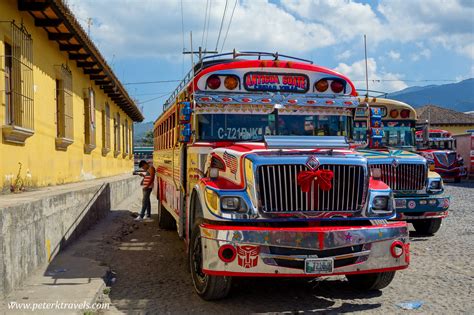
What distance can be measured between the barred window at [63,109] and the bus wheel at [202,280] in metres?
7.47

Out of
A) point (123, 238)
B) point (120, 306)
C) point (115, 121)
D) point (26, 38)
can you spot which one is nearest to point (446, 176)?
point (115, 121)

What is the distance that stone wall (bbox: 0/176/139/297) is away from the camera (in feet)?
17.9

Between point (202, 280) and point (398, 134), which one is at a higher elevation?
point (398, 134)

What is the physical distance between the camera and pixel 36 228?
664cm

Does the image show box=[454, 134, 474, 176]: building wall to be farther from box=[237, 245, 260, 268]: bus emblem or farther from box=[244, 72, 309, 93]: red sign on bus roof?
box=[237, 245, 260, 268]: bus emblem

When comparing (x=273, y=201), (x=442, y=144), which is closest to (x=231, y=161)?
(x=273, y=201)

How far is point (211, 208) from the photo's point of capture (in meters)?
5.26

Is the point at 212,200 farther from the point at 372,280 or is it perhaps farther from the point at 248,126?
the point at 372,280

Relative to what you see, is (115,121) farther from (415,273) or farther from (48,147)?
(415,273)

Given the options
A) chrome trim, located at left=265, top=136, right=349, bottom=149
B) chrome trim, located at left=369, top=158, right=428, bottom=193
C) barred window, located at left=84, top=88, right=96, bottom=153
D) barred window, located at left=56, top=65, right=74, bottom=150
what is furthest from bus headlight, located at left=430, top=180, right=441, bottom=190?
barred window, located at left=84, top=88, right=96, bottom=153

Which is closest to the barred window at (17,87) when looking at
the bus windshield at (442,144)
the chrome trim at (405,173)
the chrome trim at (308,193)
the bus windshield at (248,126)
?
the bus windshield at (248,126)

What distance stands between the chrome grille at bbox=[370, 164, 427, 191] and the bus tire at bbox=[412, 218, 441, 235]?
2.72ft

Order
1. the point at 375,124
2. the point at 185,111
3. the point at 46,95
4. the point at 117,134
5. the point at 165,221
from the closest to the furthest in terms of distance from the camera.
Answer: the point at 185,111
the point at 375,124
the point at 46,95
the point at 165,221
the point at 117,134

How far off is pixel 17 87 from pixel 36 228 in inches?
138
